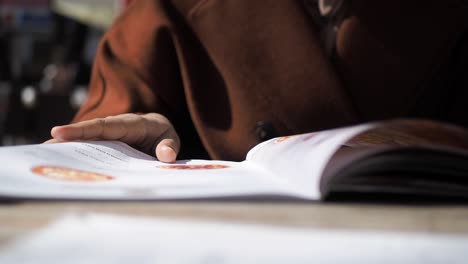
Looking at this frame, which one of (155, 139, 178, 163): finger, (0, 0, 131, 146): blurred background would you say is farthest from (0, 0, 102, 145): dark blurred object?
(155, 139, 178, 163): finger

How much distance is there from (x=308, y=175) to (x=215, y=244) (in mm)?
106

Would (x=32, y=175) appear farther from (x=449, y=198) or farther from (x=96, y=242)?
(x=449, y=198)

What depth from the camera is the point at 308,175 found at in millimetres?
285

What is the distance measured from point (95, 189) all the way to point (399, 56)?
55cm

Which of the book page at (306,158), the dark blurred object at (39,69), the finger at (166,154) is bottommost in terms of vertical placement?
the dark blurred object at (39,69)

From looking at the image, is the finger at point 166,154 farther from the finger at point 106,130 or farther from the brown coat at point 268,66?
the brown coat at point 268,66

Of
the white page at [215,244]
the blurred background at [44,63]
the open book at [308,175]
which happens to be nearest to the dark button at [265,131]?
the open book at [308,175]

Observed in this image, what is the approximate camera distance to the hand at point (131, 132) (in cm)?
45

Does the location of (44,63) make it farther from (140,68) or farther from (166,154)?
(166,154)

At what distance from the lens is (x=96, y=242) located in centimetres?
19

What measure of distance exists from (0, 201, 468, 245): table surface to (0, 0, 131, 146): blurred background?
1.17 meters

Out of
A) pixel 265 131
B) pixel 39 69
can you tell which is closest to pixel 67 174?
pixel 265 131

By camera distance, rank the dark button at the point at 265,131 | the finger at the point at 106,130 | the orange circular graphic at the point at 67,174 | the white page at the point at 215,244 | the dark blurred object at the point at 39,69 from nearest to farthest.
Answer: the white page at the point at 215,244, the orange circular graphic at the point at 67,174, the finger at the point at 106,130, the dark button at the point at 265,131, the dark blurred object at the point at 39,69

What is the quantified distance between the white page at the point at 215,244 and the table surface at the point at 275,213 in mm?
18
